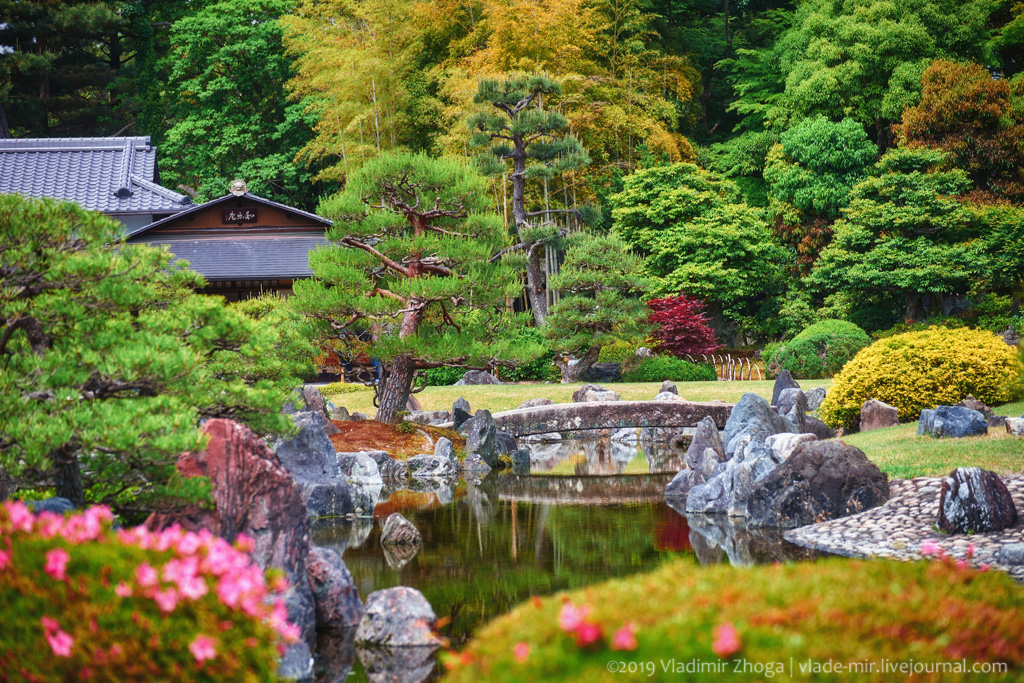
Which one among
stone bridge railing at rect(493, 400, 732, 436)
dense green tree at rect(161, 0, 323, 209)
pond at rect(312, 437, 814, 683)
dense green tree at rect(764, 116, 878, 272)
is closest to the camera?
pond at rect(312, 437, 814, 683)

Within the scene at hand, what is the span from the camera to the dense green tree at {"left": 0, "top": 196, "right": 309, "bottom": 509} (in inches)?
182

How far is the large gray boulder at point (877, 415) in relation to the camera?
11094 mm

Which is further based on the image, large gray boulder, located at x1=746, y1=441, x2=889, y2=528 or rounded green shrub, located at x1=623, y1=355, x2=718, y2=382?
rounded green shrub, located at x1=623, y1=355, x2=718, y2=382

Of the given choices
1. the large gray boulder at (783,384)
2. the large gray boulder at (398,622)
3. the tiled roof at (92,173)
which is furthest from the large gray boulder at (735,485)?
the tiled roof at (92,173)

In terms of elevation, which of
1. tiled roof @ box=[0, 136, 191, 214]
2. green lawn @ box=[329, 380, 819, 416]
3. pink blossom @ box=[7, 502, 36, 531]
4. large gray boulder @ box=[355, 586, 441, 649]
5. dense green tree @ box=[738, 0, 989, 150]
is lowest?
large gray boulder @ box=[355, 586, 441, 649]

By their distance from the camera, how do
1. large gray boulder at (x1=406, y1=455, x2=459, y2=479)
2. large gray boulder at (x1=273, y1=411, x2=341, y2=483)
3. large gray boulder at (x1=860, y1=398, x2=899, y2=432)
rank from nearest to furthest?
1. large gray boulder at (x1=273, y1=411, x2=341, y2=483)
2. large gray boulder at (x1=860, y1=398, x2=899, y2=432)
3. large gray boulder at (x1=406, y1=455, x2=459, y2=479)

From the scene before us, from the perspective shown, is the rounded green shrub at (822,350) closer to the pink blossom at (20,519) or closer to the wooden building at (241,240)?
the wooden building at (241,240)

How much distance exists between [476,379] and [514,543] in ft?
42.0

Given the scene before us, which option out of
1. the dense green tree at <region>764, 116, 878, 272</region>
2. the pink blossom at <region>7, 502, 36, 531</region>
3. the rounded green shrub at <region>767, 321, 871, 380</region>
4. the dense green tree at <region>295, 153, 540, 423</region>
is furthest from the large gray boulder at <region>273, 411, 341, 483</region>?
the dense green tree at <region>764, 116, 878, 272</region>

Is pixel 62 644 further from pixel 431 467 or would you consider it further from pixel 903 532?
pixel 431 467

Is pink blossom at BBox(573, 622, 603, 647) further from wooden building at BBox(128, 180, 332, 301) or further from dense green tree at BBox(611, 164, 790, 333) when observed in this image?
dense green tree at BBox(611, 164, 790, 333)

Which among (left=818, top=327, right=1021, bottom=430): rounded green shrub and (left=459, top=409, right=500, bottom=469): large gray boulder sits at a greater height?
(left=818, top=327, right=1021, bottom=430): rounded green shrub

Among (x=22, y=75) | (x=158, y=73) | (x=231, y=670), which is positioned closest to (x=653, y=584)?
(x=231, y=670)

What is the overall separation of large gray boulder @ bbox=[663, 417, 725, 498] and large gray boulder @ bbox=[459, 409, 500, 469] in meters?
3.14
